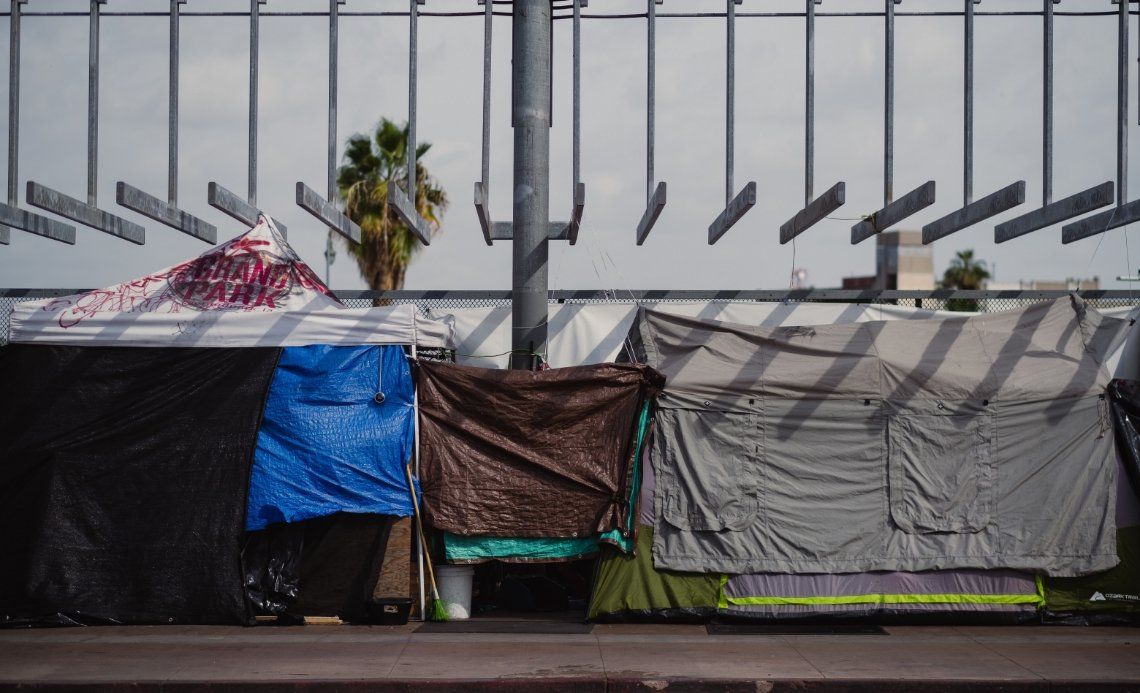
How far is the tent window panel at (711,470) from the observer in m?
9.47

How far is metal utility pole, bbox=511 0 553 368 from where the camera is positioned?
10.5m

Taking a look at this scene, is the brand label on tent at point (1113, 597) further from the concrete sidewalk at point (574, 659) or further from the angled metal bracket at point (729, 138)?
the angled metal bracket at point (729, 138)

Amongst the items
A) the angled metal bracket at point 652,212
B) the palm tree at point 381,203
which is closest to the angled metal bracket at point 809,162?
the angled metal bracket at point 652,212

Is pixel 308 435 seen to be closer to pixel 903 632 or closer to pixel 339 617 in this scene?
pixel 339 617

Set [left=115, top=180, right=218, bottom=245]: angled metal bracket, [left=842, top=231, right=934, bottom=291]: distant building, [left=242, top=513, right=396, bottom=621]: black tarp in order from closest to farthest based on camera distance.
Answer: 1. [left=115, top=180, right=218, bottom=245]: angled metal bracket
2. [left=242, top=513, right=396, bottom=621]: black tarp
3. [left=842, top=231, right=934, bottom=291]: distant building

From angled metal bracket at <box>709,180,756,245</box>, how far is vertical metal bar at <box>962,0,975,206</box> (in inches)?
77.4

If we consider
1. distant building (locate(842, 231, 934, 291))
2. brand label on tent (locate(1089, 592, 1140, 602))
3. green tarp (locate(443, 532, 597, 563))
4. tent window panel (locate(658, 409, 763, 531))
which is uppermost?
distant building (locate(842, 231, 934, 291))

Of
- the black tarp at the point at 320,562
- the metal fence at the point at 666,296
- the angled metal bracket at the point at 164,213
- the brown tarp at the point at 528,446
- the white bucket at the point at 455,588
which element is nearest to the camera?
the angled metal bracket at the point at 164,213

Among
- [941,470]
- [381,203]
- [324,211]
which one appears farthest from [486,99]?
[381,203]

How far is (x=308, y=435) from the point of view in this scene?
949 cm

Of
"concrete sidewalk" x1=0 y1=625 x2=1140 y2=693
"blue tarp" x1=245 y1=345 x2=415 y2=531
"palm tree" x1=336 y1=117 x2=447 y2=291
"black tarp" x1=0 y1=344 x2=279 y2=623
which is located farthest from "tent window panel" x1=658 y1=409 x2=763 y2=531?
"palm tree" x1=336 y1=117 x2=447 y2=291

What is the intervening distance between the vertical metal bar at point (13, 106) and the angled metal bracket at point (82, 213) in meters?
0.85

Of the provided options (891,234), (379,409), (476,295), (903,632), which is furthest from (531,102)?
(891,234)

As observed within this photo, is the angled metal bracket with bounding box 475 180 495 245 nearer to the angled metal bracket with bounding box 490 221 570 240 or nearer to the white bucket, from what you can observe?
the angled metal bracket with bounding box 490 221 570 240
